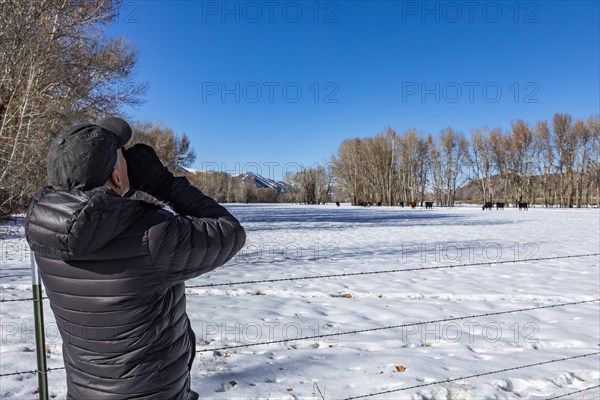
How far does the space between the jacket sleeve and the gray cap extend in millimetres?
197

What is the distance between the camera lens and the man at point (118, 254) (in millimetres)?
999

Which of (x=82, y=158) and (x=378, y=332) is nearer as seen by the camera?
(x=82, y=158)

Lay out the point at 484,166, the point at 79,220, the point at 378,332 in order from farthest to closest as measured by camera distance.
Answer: the point at 484,166, the point at 378,332, the point at 79,220

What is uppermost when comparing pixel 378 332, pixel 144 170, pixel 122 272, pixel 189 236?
pixel 144 170

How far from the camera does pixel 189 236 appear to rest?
1.13 metres

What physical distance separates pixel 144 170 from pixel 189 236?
28 cm

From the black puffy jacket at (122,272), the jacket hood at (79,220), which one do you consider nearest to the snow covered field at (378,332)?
the black puffy jacket at (122,272)

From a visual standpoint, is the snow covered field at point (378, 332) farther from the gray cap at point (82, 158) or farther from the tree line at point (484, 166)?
the tree line at point (484, 166)

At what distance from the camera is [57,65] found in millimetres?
11531

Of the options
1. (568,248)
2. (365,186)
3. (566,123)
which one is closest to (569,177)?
(566,123)

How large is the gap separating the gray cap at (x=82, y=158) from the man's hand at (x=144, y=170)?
0.40 feet

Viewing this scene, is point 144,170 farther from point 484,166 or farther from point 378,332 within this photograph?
point 484,166

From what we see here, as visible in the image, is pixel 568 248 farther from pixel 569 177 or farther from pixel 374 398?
pixel 569 177

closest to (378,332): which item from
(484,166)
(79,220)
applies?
(79,220)
